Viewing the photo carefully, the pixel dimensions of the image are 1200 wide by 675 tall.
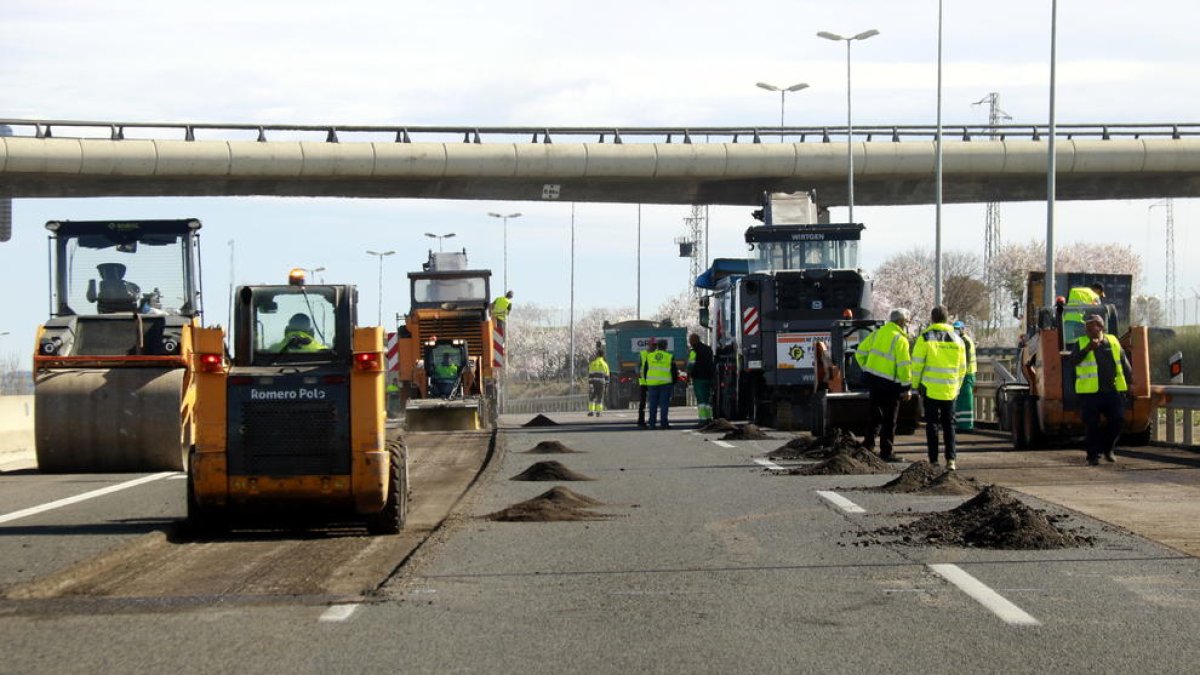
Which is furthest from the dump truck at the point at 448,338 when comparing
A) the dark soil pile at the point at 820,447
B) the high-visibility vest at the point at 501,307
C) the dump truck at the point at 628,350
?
the dump truck at the point at 628,350

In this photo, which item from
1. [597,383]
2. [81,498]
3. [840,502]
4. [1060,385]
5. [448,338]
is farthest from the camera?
[597,383]

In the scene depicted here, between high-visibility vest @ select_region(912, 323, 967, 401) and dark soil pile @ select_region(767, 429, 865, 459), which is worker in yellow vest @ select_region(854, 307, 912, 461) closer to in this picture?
high-visibility vest @ select_region(912, 323, 967, 401)

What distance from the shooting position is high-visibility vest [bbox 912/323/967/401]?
733 inches

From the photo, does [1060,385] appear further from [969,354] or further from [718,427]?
[718,427]

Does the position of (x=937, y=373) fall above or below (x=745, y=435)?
above

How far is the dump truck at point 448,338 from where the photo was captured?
1378 inches

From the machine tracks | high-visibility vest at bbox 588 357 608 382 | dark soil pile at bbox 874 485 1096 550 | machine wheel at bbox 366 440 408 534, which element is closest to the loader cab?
machine wheel at bbox 366 440 408 534

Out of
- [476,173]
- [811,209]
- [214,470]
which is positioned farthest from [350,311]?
[476,173]

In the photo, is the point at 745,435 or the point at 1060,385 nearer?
the point at 1060,385

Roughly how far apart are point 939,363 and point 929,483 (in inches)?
134

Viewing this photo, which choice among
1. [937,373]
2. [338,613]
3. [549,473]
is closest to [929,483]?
[937,373]

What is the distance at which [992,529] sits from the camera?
1153 cm

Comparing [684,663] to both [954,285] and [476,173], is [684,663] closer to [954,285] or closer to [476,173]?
[476,173]

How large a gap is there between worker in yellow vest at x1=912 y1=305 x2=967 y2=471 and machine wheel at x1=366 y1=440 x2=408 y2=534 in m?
7.57
